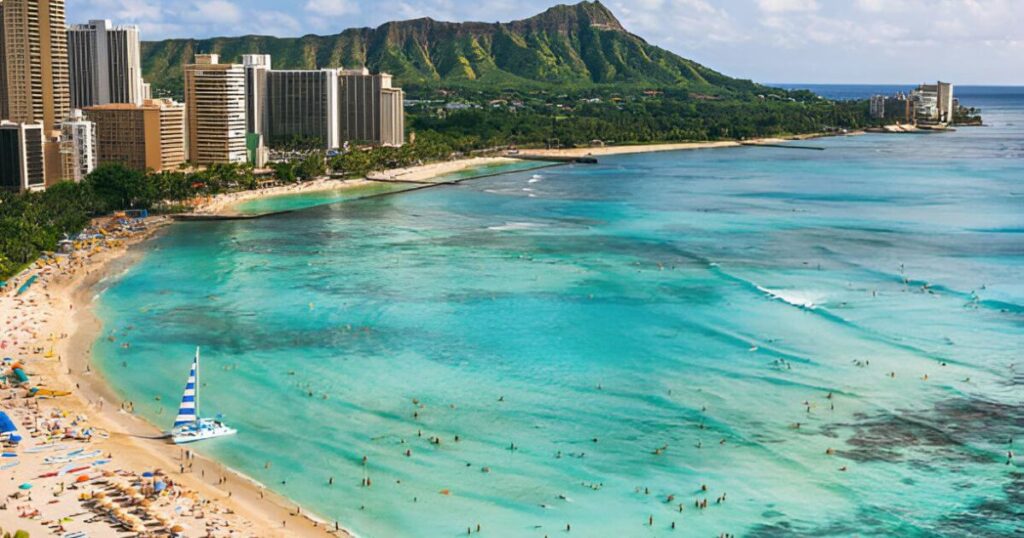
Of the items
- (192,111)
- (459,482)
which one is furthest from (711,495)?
(192,111)

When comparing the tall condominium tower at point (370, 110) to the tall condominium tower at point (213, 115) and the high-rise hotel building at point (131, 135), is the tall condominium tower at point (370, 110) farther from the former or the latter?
the high-rise hotel building at point (131, 135)

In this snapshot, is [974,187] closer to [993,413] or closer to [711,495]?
[993,413]

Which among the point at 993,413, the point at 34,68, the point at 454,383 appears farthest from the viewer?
the point at 34,68

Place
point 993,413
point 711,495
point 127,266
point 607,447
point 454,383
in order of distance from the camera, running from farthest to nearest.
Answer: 1. point 127,266
2. point 454,383
3. point 993,413
4. point 607,447
5. point 711,495

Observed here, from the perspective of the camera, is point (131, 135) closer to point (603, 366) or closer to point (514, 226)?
Result: point (514, 226)

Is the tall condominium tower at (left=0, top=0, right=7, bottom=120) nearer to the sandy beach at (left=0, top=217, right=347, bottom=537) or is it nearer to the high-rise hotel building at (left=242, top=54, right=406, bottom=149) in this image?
the high-rise hotel building at (left=242, top=54, right=406, bottom=149)

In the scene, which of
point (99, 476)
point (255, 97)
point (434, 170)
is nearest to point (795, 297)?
point (99, 476)
